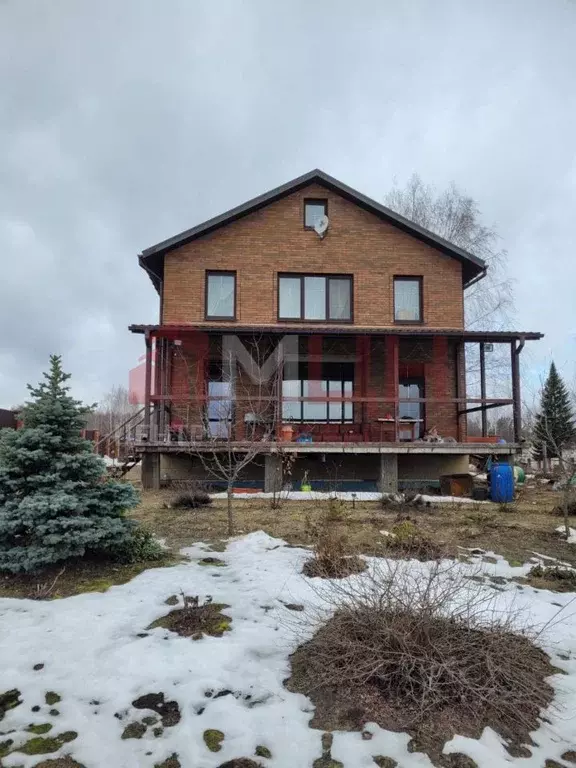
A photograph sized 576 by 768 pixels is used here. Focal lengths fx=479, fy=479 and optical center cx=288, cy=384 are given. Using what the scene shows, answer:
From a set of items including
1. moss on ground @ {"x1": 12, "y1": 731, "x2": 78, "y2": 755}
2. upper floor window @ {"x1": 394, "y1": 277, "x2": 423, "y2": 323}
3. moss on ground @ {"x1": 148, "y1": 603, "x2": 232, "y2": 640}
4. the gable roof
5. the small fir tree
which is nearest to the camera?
moss on ground @ {"x1": 12, "y1": 731, "x2": 78, "y2": 755}

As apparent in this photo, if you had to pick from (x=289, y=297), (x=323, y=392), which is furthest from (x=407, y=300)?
(x=323, y=392)

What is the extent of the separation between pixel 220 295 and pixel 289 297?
2.22 metres

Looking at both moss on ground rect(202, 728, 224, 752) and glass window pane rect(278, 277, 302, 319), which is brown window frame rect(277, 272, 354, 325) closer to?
glass window pane rect(278, 277, 302, 319)

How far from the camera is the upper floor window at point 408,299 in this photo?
51.7ft

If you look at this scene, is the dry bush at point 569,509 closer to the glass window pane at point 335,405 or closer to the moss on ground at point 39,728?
the glass window pane at point 335,405

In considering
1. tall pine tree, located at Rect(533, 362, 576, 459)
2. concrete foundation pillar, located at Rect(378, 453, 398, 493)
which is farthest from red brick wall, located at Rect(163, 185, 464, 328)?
tall pine tree, located at Rect(533, 362, 576, 459)

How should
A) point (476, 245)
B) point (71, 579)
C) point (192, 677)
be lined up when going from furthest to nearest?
point (476, 245), point (71, 579), point (192, 677)

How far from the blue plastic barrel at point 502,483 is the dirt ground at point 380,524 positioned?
1.23 ft

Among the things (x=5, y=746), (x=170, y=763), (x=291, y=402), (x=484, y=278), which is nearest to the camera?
(x=170, y=763)

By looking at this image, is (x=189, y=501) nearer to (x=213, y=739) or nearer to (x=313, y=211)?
(x=213, y=739)

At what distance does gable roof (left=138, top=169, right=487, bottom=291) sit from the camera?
49.5 ft

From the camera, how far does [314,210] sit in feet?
52.6

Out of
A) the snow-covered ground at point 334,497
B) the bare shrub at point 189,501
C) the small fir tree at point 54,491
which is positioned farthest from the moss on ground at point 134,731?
the snow-covered ground at point 334,497

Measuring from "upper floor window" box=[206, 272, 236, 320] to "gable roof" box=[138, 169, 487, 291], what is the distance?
145 centimetres
